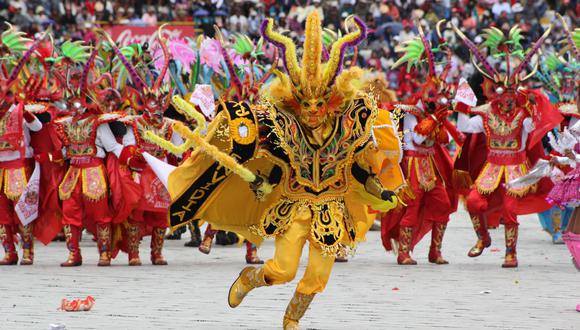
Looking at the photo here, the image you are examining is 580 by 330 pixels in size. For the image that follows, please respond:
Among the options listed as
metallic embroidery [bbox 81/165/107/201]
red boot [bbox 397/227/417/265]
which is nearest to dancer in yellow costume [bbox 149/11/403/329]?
metallic embroidery [bbox 81/165/107/201]

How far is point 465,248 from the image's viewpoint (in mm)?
14781

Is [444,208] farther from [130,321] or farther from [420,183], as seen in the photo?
[130,321]

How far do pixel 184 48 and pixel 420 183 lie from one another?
413 cm

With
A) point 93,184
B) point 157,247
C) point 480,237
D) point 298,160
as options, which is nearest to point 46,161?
point 93,184

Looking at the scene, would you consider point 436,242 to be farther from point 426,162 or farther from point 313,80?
point 313,80

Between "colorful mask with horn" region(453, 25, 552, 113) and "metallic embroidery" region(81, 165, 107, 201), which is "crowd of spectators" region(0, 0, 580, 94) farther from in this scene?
"metallic embroidery" region(81, 165, 107, 201)

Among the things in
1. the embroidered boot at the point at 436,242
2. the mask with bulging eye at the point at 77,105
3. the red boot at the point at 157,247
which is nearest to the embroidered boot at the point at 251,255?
the red boot at the point at 157,247

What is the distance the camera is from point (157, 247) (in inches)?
504

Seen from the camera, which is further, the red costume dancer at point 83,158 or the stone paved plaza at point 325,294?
the red costume dancer at point 83,158

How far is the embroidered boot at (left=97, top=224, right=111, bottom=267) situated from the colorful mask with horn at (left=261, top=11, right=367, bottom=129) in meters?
4.78

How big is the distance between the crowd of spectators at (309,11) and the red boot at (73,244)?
51.7ft

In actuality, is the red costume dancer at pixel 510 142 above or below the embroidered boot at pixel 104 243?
above

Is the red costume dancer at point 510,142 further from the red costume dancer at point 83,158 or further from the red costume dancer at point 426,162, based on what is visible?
the red costume dancer at point 83,158

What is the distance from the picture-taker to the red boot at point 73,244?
40.9 ft
